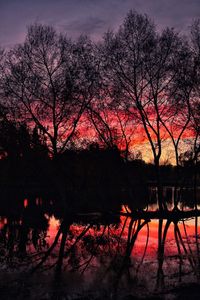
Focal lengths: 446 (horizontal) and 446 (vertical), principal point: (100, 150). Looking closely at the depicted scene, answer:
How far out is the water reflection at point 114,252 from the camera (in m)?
15.4

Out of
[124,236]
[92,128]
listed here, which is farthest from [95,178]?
[124,236]

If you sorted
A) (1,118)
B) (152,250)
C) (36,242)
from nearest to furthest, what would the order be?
1. (152,250)
2. (36,242)
3. (1,118)

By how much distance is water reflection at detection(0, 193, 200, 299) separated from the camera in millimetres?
15363

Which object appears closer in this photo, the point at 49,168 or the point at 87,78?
the point at 87,78

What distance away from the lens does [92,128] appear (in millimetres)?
40156

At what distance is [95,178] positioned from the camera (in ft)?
334

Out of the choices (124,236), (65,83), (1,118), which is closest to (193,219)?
(124,236)

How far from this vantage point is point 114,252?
21.5 meters

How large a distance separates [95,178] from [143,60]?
67.3 meters

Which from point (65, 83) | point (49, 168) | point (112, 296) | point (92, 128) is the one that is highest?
point (65, 83)

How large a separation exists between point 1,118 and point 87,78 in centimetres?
776

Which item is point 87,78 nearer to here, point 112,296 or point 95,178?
point 112,296

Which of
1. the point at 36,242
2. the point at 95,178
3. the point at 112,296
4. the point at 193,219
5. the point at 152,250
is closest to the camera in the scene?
the point at 112,296

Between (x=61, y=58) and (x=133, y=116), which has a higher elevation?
(x=61, y=58)
